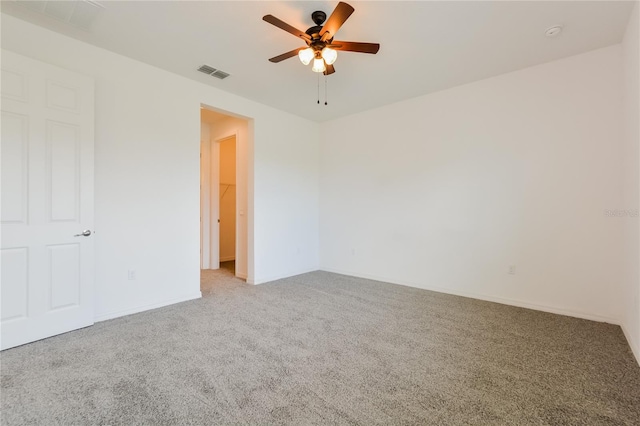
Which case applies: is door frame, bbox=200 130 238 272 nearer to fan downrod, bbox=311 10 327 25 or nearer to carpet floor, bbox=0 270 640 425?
carpet floor, bbox=0 270 640 425

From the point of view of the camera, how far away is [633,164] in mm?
2342

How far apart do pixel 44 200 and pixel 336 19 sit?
291 centimetres

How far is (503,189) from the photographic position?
344cm

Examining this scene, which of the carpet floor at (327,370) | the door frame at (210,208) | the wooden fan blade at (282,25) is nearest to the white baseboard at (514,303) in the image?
the carpet floor at (327,370)

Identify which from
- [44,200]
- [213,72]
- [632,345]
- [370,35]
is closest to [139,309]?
[44,200]

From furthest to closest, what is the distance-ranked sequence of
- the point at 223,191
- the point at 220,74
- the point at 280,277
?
the point at 223,191
the point at 280,277
the point at 220,74

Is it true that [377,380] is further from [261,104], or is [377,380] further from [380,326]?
[261,104]

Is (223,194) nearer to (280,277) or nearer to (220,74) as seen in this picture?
(280,277)

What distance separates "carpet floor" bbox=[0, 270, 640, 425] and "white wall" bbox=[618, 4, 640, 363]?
11.6 inches

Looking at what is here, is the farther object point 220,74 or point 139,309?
point 220,74

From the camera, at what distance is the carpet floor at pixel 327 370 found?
1.57 m

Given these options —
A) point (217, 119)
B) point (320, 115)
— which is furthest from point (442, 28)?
point (217, 119)

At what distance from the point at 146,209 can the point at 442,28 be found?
11.8ft

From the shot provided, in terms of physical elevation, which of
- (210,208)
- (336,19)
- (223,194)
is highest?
(336,19)
